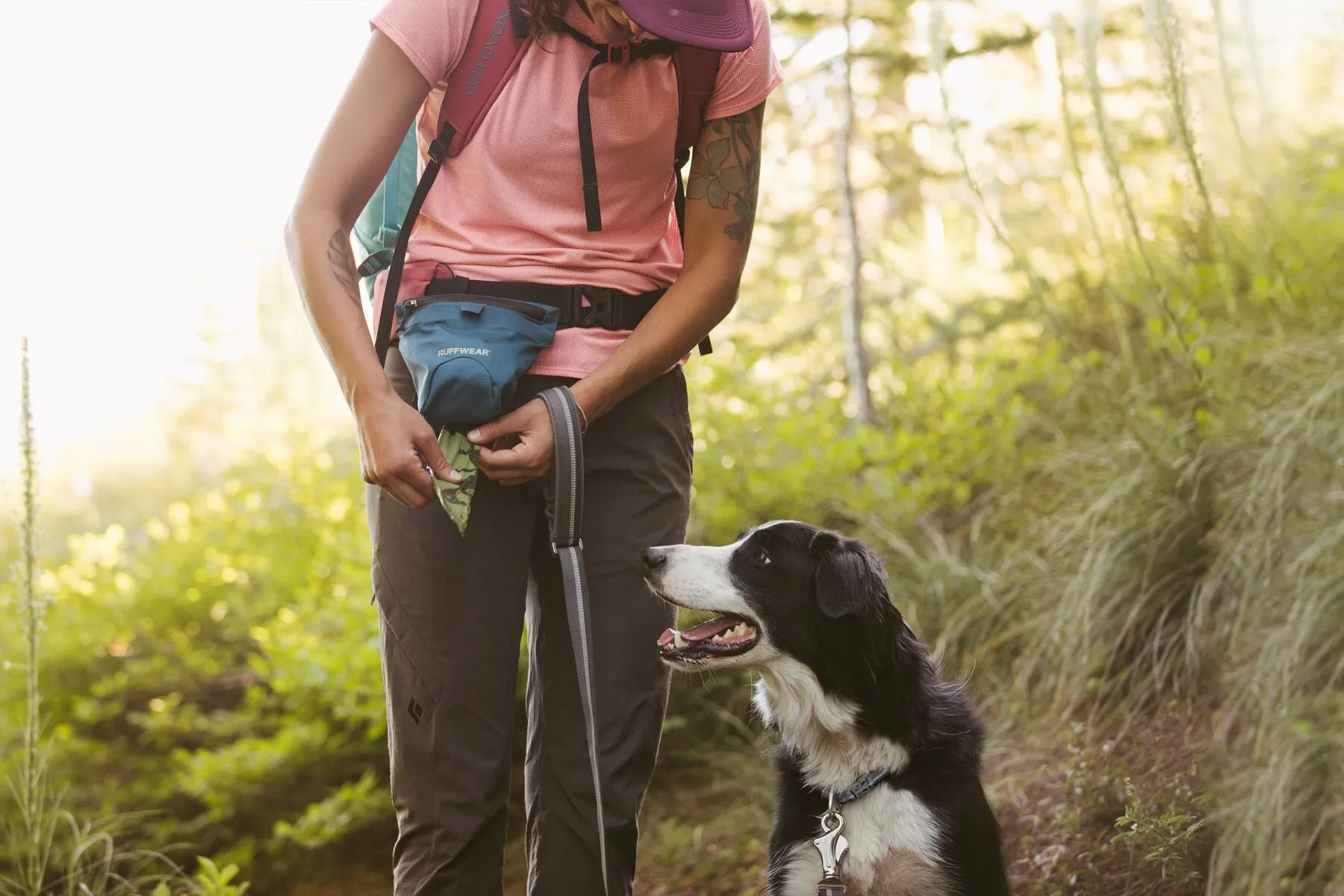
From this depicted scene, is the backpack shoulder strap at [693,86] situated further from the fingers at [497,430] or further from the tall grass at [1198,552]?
the tall grass at [1198,552]

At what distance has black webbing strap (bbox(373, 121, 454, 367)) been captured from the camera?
6.15ft

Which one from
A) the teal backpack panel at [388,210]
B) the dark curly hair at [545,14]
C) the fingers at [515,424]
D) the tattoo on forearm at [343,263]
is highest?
the dark curly hair at [545,14]

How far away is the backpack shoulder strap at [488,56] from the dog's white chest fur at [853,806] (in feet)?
4.24

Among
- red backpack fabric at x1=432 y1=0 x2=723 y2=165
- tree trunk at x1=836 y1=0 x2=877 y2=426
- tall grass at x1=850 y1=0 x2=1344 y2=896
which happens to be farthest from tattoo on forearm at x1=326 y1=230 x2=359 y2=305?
tree trunk at x1=836 y1=0 x2=877 y2=426

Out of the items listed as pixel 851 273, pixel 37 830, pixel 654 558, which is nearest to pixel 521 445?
pixel 654 558

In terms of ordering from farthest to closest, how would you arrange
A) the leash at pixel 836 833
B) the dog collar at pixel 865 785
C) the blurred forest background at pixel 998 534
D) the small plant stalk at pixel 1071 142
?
the small plant stalk at pixel 1071 142
the blurred forest background at pixel 998 534
the dog collar at pixel 865 785
the leash at pixel 836 833

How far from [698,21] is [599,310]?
51 cm

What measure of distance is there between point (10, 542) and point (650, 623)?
5.53 meters

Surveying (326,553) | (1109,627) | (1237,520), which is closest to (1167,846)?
(1109,627)

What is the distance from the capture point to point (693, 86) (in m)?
1.98

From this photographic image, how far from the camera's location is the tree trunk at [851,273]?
5.38 m

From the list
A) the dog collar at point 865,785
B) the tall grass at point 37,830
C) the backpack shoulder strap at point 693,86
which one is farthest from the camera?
the tall grass at point 37,830

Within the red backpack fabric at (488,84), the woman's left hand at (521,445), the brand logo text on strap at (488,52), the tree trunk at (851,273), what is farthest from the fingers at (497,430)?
the tree trunk at (851,273)

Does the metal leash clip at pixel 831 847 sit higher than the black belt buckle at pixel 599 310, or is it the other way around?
the black belt buckle at pixel 599 310
